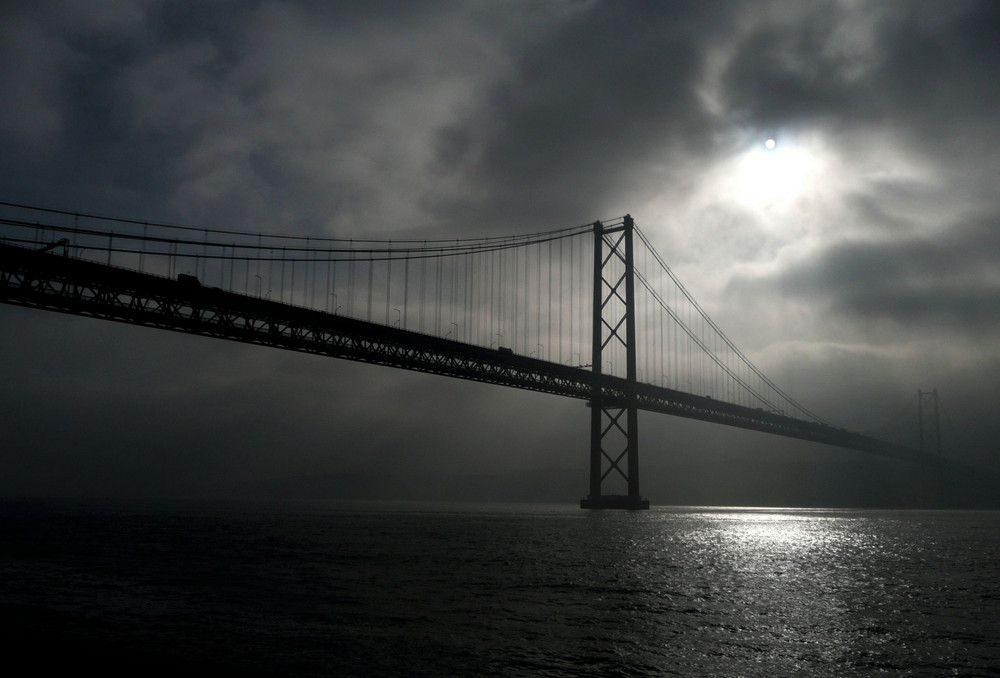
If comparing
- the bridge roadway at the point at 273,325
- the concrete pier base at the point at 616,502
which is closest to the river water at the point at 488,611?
the bridge roadway at the point at 273,325

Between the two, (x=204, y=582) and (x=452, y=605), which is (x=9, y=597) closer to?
(x=204, y=582)

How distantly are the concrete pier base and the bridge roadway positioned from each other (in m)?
7.94

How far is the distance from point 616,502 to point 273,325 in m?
33.6

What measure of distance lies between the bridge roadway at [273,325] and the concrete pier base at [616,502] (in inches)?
313

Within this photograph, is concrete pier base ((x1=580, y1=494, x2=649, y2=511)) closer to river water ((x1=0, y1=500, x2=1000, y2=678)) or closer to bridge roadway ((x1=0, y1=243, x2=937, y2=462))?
bridge roadway ((x1=0, y1=243, x2=937, y2=462))

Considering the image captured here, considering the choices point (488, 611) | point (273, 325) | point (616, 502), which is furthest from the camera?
point (616, 502)

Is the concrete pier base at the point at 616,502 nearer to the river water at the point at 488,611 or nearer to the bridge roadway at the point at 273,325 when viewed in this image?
the bridge roadway at the point at 273,325

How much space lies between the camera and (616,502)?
218 feet

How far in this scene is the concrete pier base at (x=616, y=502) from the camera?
65.8 metres

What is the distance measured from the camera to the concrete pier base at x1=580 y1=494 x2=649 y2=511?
65.8m

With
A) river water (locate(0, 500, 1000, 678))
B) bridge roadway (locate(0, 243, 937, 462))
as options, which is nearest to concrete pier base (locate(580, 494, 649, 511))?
bridge roadway (locate(0, 243, 937, 462))

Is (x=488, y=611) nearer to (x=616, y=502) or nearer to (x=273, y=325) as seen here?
(x=273, y=325)

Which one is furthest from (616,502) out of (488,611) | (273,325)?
(488,611)

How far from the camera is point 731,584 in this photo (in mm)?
21062
